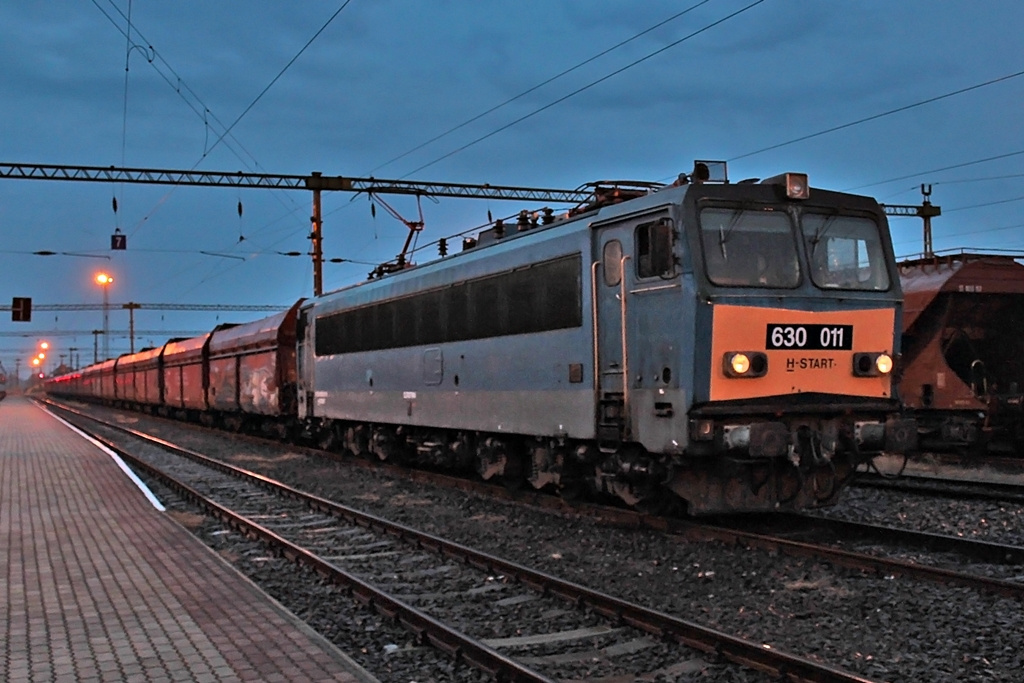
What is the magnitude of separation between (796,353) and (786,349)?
12 centimetres

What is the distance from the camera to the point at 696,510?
30.7 feet

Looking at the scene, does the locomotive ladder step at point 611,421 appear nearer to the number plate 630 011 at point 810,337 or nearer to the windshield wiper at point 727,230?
the number plate 630 011 at point 810,337

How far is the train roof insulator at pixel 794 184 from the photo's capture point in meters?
9.55

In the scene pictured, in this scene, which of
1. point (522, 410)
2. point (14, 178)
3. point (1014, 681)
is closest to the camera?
point (1014, 681)

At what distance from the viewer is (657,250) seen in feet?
30.2

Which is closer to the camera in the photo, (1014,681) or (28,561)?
(1014,681)

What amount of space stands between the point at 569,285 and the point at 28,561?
6.24 metres

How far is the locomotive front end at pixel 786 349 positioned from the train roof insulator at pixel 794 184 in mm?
14

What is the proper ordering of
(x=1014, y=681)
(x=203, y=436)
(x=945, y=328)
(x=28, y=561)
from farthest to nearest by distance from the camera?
(x=203, y=436) < (x=945, y=328) < (x=28, y=561) < (x=1014, y=681)

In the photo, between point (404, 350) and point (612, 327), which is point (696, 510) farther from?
point (404, 350)

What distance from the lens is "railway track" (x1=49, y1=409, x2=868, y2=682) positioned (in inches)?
230

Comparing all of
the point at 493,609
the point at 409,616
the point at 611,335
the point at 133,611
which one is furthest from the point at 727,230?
the point at 133,611

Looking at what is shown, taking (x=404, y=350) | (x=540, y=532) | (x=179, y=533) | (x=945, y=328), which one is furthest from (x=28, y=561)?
(x=945, y=328)

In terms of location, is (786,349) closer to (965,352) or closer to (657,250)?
(657,250)
